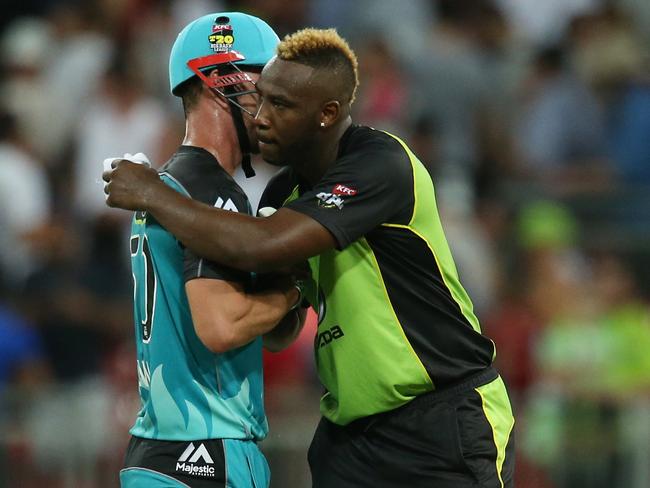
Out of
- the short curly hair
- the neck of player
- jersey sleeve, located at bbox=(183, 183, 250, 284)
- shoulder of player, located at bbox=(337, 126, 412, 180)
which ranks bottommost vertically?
jersey sleeve, located at bbox=(183, 183, 250, 284)

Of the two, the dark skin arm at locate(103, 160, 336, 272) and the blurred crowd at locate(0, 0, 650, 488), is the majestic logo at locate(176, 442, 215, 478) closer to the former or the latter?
the dark skin arm at locate(103, 160, 336, 272)

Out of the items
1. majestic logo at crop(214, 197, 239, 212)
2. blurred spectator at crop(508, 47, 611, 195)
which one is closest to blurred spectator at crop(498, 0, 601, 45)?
blurred spectator at crop(508, 47, 611, 195)

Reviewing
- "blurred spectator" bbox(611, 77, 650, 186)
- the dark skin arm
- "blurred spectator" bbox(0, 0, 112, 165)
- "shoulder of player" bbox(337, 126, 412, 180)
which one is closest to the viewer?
the dark skin arm

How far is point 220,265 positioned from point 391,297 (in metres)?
0.70

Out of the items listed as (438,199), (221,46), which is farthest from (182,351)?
(438,199)

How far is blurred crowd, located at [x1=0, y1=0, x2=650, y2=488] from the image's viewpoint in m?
9.45

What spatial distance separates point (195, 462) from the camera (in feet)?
16.4

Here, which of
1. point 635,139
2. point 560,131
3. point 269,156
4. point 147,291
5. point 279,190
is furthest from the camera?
point 560,131

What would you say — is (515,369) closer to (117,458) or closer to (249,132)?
(117,458)

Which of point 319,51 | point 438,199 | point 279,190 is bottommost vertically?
point 438,199

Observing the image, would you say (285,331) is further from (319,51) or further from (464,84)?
(464,84)

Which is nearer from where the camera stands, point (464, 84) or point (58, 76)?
point (464, 84)

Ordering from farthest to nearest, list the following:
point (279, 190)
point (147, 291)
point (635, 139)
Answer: point (635, 139), point (279, 190), point (147, 291)

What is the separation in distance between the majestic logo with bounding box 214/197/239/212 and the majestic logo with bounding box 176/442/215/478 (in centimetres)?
86
